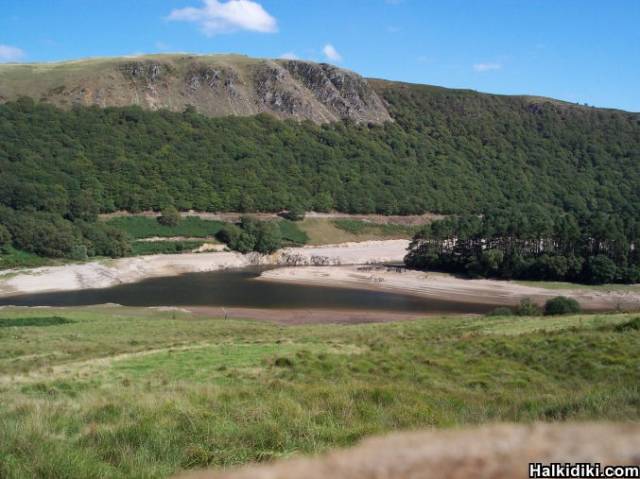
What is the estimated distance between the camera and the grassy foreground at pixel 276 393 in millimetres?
6129

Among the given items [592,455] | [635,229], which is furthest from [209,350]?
[635,229]

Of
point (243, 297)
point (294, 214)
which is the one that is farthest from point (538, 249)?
point (294, 214)

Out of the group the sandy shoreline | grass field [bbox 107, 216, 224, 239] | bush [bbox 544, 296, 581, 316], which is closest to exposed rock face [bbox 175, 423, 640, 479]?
bush [bbox 544, 296, 581, 316]

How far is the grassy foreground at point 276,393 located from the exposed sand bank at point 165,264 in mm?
Answer: 41742

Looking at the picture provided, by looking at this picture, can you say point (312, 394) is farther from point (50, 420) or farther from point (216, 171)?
point (216, 171)

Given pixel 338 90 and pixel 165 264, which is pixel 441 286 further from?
pixel 338 90

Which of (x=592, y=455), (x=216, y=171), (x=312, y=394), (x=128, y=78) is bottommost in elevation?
(x=312, y=394)

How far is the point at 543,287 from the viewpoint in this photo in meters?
61.1

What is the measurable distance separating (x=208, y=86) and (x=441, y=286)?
102 m

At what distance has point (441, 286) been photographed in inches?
2514

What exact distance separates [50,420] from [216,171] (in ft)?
358

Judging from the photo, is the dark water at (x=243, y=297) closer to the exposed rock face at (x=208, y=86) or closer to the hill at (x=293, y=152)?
the hill at (x=293, y=152)

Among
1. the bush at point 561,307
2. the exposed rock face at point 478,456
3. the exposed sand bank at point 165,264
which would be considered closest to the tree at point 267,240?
the exposed sand bank at point 165,264

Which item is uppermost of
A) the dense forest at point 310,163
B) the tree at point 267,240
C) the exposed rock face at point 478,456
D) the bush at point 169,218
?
the dense forest at point 310,163
